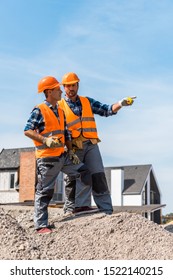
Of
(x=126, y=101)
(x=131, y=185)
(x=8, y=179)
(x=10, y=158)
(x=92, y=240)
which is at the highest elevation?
(x=10, y=158)

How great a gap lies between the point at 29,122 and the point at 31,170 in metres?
28.4

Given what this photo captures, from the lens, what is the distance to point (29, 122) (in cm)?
698

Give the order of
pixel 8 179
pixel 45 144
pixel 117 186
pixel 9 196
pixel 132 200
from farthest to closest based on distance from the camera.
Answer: pixel 117 186, pixel 132 200, pixel 8 179, pixel 9 196, pixel 45 144

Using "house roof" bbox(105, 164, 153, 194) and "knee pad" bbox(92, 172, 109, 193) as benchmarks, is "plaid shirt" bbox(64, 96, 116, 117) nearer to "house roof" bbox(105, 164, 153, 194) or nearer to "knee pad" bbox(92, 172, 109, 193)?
"knee pad" bbox(92, 172, 109, 193)

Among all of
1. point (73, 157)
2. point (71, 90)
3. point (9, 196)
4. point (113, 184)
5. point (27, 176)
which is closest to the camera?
point (73, 157)

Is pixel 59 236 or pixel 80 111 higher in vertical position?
pixel 80 111

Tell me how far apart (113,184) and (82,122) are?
112 ft

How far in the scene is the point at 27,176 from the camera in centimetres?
3544

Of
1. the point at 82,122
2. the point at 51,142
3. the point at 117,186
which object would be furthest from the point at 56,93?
the point at 117,186

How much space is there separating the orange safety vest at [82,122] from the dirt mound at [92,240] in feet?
3.71

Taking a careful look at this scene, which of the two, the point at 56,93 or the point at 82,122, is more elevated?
the point at 56,93

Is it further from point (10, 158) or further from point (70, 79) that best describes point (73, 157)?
point (10, 158)
